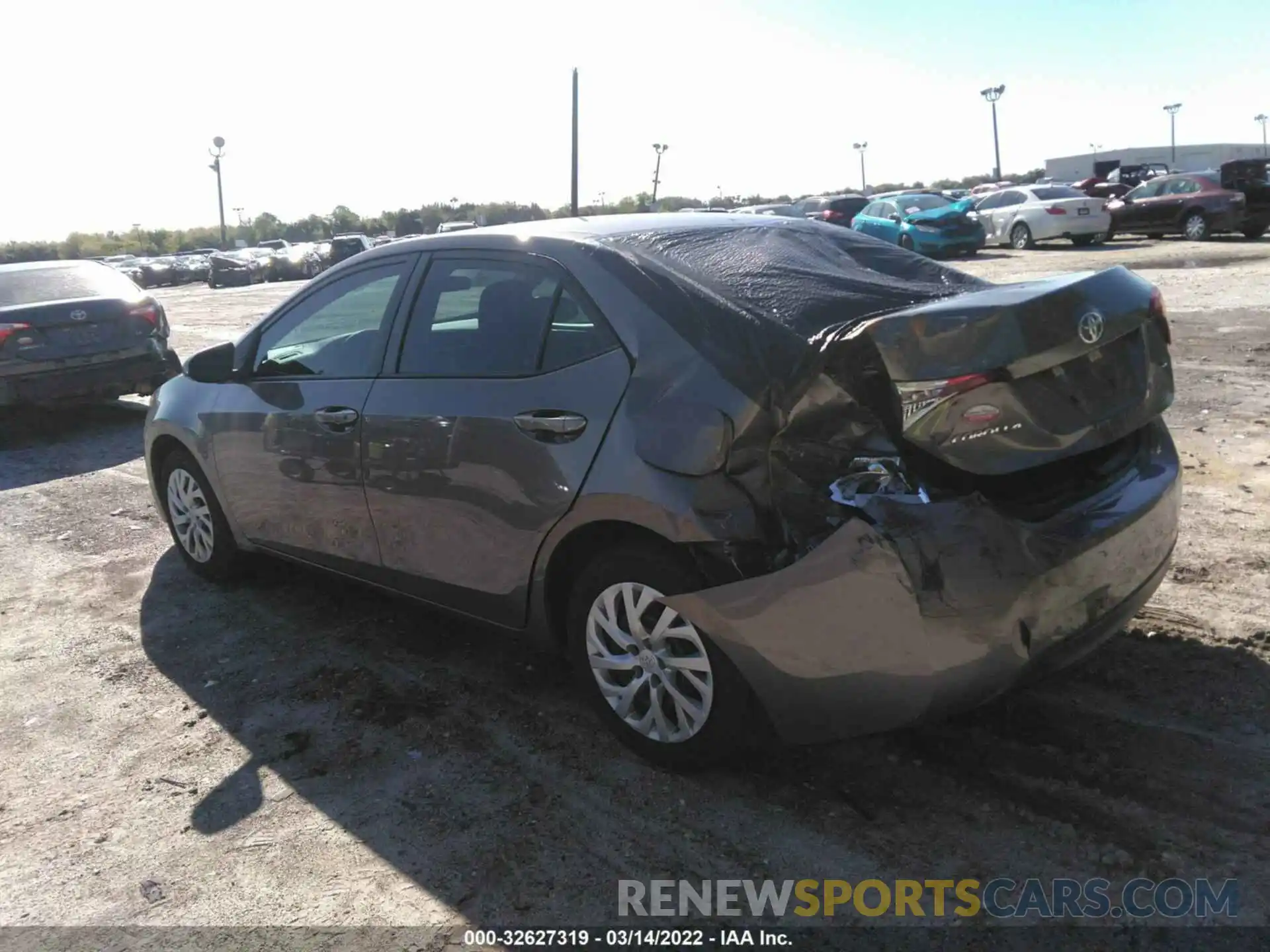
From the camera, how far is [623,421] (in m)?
3.27

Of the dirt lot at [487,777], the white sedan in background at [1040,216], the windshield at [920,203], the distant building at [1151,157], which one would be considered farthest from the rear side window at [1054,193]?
the distant building at [1151,157]

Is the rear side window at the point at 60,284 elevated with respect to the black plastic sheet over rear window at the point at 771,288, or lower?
elevated

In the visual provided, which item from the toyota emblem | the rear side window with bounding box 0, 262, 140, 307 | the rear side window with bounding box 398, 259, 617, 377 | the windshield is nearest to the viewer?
the toyota emblem

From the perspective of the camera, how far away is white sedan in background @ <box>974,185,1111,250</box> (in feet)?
79.6

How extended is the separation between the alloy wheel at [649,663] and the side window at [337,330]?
149cm

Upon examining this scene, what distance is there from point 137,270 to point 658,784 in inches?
2012

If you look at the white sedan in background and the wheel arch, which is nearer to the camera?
the wheel arch

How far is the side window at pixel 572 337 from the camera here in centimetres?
346

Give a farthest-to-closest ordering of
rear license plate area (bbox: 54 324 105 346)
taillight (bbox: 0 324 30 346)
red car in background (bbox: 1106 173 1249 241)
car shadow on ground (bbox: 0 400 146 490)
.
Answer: red car in background (bbox: 1106 173 1249 241) → rear license plate area (bbox: 54 324 105 346) → taillight (bbox: 0 324 30 346) → car shadow on ground (bbox: 0 400 146 490)

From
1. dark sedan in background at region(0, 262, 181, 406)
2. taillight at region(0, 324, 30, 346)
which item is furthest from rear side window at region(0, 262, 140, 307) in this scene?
taillight at region(0, 324, 30, 346)

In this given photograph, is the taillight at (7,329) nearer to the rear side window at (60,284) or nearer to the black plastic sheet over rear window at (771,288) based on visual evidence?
the rear side window at (60,284)

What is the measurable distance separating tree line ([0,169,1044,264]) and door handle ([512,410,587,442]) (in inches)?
2154

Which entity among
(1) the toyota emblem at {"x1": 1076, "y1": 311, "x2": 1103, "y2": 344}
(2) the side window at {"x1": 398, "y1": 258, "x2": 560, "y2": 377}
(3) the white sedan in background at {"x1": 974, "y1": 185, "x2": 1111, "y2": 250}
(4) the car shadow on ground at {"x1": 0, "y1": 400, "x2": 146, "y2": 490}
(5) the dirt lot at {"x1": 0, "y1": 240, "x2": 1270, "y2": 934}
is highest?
(3) the white sedan in background at {"x1": 974, "y1": 185, "x2": 1111, "y2": 250}

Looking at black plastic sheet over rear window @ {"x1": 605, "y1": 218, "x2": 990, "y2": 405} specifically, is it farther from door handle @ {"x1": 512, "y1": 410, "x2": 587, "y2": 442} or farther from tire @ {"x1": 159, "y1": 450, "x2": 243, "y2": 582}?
tire @ {"x1": 159, "y1": 450, "x2": 243, "y2": 582}
